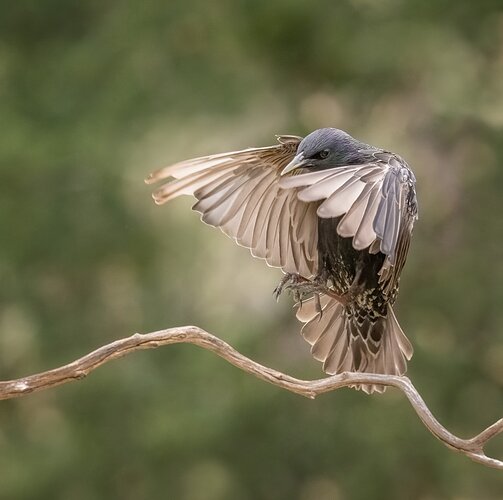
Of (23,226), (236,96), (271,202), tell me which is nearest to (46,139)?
(23,226)

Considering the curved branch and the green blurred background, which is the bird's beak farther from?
the green blurred background

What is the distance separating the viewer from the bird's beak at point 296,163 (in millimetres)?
3584

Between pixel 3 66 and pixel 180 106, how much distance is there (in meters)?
1.29

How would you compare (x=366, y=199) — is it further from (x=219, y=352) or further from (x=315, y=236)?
(x=315, y=236)

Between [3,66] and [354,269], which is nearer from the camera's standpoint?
[354,269]

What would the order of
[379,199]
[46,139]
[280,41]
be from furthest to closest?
[280,41], [46,139], [379,199]

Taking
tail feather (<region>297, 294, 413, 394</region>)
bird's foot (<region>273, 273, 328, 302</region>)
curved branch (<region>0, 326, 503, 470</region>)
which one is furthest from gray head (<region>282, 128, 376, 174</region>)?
curved branch (<region>0, 326, 503, 470</region>)

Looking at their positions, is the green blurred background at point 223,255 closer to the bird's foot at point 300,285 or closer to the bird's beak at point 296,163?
the bird's foot at point 300,285

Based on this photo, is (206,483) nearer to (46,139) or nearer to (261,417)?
(261,417)

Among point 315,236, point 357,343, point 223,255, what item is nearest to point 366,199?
point 315,236

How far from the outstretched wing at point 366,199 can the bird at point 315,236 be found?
0.04 meters

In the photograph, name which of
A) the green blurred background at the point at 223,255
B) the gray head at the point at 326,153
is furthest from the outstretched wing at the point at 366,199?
the green blurred background at the point at 223,255

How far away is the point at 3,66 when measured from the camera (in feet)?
24.1

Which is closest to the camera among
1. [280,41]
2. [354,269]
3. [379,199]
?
[379,199]
